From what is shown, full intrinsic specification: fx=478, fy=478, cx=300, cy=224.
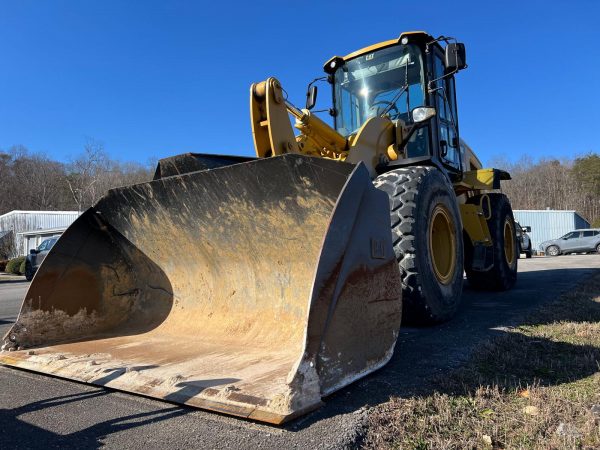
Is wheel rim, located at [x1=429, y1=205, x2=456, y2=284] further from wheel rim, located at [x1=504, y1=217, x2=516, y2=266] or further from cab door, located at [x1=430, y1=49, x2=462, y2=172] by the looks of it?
wheel rim, located at [x1=504, y1=217, x2=516, y2=266]

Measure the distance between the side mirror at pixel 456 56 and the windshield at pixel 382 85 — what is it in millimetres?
717

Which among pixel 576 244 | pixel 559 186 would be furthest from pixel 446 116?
pixel 559 186

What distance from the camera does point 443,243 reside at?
4879 mm

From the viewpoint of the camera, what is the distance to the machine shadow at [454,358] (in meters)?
2.54

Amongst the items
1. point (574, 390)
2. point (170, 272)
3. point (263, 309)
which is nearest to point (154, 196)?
point (170, 272)

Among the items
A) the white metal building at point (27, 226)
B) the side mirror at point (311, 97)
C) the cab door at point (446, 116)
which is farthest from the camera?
the white metal building at point (27, 226)

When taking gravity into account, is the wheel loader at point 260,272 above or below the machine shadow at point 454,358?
above

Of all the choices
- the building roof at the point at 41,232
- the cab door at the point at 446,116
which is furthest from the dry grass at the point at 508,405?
the building roof at the point at 41,232

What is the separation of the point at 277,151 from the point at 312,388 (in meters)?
2.18

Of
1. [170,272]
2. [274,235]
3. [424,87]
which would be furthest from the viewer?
[424,87]

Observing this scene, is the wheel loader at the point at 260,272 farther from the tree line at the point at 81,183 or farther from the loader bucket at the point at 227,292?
the tree line at the point at 81,183

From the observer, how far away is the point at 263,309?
12.0ft

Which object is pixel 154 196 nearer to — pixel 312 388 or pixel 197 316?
pixel 197 316

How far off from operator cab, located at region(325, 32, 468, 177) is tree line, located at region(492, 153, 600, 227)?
182ft
